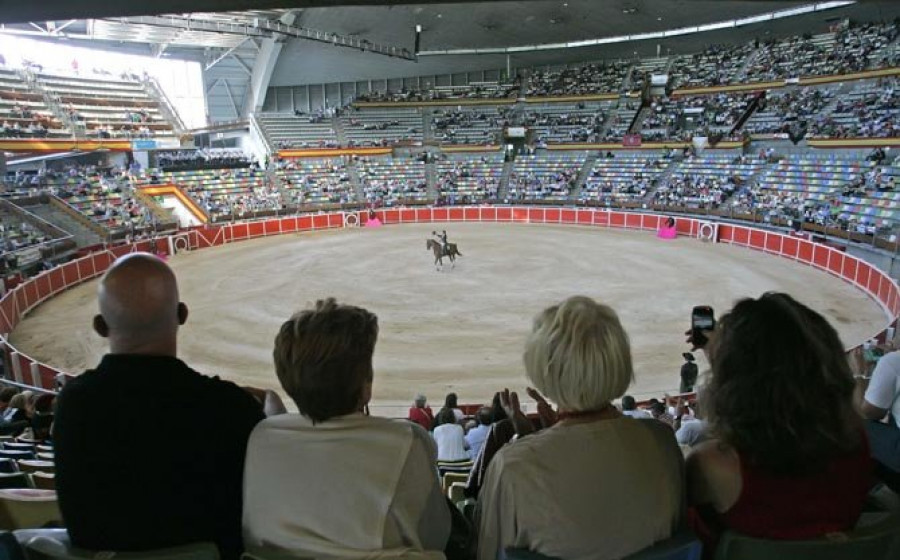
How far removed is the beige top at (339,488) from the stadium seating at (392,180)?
131 ft

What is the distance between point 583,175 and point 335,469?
1690 inches

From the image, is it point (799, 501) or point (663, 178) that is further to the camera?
point (663, 178)

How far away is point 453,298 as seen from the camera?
63.1 feet

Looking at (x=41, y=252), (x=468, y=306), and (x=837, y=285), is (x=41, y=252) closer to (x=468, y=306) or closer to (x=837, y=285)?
(x=468, y=306)

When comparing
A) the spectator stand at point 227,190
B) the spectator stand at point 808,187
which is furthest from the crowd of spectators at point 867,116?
the spectator stand at point 227,190

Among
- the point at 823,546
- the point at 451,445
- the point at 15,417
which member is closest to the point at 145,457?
the point at 823,546

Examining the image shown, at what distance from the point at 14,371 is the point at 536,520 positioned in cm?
1401

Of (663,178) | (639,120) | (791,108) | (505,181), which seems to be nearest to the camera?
(791,108)

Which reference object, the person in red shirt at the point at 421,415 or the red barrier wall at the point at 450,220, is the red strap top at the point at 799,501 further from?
the red barrier wall at the point at 450,220

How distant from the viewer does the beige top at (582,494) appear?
6.44ft

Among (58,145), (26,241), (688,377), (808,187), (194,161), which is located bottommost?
(688,377)

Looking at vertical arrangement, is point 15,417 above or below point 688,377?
above

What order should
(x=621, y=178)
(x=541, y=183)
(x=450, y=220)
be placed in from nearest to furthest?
(x=450, y=220) < (x=621, y=178) < (x=541, y=183)

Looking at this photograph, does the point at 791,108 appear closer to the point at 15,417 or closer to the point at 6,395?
the point at 6,395
